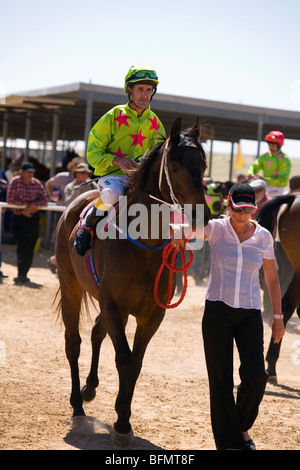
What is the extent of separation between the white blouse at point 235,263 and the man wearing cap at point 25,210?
8.52 meters

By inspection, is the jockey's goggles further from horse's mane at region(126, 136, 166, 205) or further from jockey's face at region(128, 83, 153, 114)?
horse's mane at region(126, 136, 166, 205)

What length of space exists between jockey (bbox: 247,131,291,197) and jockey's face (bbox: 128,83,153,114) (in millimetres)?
6552

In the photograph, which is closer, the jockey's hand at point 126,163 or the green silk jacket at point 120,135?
the jockey's hand at point 126,163

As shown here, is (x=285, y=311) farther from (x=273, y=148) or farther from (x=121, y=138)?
(x=273, y=148)

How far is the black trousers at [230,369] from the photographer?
4219mm

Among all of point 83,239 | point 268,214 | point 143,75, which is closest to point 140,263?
point 83,239

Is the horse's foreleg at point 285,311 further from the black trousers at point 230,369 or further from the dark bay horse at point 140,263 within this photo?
the black trousers at point 230,369

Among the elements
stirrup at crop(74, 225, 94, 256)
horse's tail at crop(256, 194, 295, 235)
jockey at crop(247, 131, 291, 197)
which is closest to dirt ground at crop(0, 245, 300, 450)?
stirrup at crop(74, 225, 94, 256)

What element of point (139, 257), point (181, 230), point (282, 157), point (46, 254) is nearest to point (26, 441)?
point (139, 257)

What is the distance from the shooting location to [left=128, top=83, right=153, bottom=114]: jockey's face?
17.3 ft

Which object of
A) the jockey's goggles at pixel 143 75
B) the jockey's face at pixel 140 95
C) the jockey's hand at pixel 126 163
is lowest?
the jockey's hand at pixel 126 163

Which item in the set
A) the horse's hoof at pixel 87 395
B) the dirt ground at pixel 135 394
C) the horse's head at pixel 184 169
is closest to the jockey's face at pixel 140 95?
the horse's head at pixel 184 169

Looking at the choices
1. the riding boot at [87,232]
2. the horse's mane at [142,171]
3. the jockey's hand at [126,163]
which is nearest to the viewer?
the horse's mane at [142,171]
